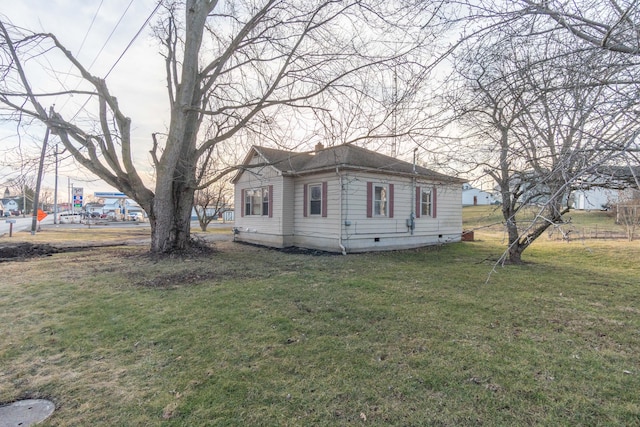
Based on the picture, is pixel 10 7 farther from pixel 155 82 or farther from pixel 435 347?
pixel 435 347

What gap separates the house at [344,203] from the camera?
457 inches

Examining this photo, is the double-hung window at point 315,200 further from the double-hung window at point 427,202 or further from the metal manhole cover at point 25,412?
the metal manhole cover at point 25,412

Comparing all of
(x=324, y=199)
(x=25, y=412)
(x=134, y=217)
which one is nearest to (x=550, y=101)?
(x=25, y=412)

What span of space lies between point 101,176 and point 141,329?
8.30 m

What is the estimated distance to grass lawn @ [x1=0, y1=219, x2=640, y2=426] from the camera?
2539 millimetres

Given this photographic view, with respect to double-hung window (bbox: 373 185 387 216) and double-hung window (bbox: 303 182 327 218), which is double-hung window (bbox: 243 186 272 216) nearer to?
double-hung window (bbox: 303 182 327 218)

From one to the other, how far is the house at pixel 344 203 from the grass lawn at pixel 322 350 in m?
4.78

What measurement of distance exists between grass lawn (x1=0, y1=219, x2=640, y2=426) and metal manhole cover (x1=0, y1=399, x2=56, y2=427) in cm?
8

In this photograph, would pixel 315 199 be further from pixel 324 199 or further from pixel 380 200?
pixel 380 200

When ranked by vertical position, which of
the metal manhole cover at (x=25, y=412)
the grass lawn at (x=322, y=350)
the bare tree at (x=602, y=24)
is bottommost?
the metal manhole cover at (x=25, y=412)

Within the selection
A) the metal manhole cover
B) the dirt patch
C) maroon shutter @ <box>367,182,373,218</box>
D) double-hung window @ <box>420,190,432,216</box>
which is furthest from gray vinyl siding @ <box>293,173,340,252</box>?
the metal manhole cover

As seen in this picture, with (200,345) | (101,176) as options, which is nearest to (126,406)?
(200,345)

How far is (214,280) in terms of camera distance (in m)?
7.12

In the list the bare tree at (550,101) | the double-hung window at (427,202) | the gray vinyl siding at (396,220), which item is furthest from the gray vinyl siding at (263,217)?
the bare tree at (550,101)
